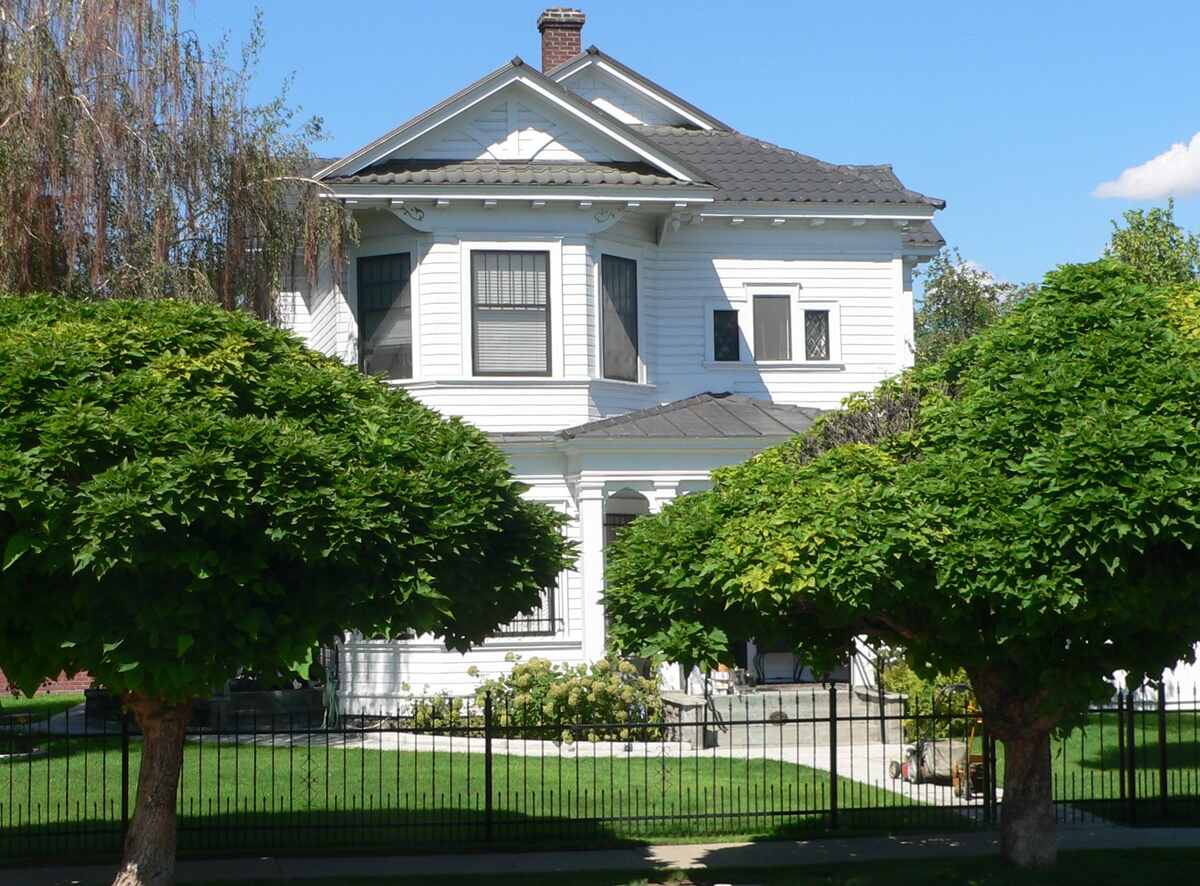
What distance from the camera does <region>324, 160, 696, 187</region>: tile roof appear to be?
22.6 m

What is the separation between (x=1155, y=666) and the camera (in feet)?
37.7

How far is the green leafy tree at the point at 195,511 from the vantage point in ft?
31.9

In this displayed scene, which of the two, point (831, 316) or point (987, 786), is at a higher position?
point (831, 316)

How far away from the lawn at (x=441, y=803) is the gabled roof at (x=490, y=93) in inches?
349

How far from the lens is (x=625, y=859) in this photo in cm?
1370

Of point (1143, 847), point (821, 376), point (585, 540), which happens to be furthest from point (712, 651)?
point (821, 376)

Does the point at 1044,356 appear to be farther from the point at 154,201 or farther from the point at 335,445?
the point at 154,201

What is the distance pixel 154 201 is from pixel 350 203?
3395mm

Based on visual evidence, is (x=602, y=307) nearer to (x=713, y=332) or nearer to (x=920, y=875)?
(x=713, y=332)

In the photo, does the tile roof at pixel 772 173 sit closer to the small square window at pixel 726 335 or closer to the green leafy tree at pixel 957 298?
the small square window at pixel 726 335

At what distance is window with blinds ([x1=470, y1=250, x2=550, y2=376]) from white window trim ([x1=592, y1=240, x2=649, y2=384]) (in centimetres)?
74

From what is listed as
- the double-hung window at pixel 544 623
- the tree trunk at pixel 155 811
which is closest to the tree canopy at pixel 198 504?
the tree trunk at pixel 155 811

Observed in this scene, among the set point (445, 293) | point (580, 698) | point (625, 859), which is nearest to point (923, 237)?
point (445, 293)

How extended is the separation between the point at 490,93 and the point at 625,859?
13.1 metres
